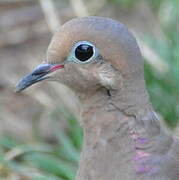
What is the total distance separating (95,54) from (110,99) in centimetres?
19

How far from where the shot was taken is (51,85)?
203 inches

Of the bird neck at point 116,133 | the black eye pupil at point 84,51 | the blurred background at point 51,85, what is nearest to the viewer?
the black eye pupil at point 84,51

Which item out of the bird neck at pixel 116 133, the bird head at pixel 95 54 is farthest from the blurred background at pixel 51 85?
the bird head at pixel 95 54

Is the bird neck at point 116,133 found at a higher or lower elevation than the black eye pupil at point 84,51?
lower

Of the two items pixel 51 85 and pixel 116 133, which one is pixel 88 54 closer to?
pixel 116 133

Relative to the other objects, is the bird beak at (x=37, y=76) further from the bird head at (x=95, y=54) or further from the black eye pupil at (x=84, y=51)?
the black eye pupil at (x=84, y=51)

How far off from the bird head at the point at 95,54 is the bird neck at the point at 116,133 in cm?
8

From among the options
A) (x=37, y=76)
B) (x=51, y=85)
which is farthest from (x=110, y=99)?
(x=51, y=85)

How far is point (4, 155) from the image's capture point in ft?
Result: 14.7

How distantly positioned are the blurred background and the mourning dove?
1.24 metres

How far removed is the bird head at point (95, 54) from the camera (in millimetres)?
2816

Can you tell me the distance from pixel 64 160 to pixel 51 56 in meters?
1.73

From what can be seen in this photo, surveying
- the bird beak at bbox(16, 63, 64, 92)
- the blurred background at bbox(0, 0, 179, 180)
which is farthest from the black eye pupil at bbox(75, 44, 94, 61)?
the blurred background at bbox(0, 0, 179, 180)

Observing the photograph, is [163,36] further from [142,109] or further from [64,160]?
[142,109]
